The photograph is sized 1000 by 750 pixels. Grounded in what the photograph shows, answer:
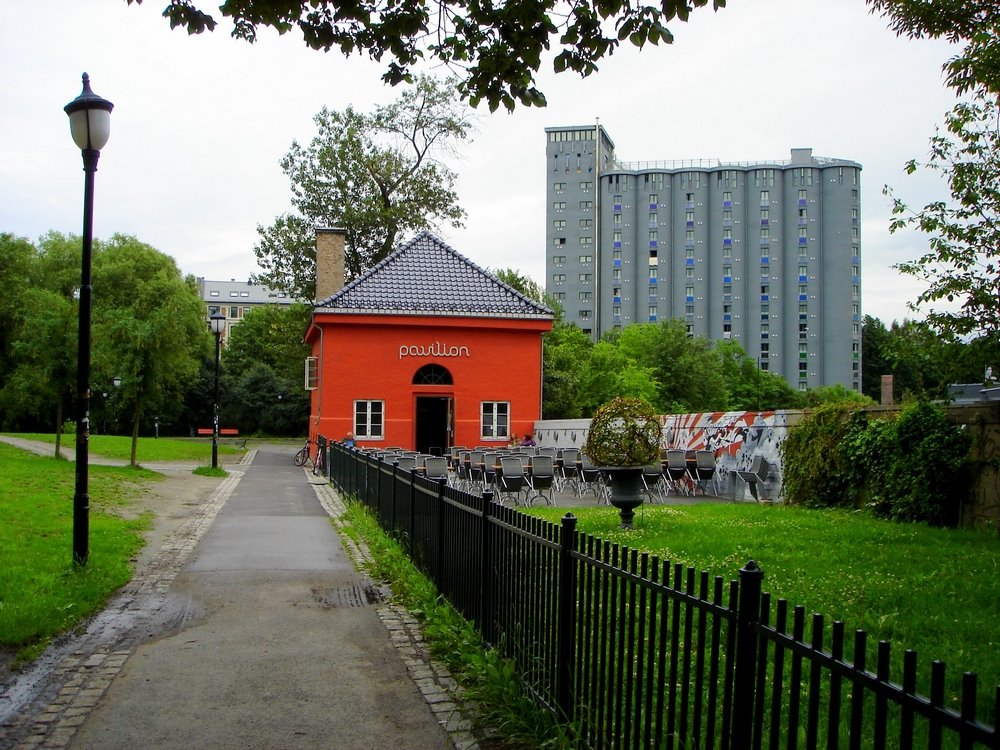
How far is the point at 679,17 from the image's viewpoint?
6.36 m

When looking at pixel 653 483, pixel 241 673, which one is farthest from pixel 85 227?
pixel 653 483

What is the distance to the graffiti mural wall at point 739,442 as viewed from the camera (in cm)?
1644

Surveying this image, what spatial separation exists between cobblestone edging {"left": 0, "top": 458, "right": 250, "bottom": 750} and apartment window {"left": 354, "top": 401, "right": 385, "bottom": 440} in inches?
879

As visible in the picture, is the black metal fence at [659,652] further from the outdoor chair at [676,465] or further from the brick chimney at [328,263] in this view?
the brick chimney at [328,263]

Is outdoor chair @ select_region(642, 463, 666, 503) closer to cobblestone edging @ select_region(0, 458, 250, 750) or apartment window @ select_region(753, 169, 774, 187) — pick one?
cobblestone edging @ select_region(0, 458, 250, 750)

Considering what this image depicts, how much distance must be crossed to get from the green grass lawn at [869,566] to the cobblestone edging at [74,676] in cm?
441

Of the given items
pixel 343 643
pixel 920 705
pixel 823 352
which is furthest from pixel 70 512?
pixel 823 352

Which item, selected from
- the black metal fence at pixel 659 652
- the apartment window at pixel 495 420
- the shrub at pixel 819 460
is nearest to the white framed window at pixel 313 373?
the apartment window at pixel 495 420

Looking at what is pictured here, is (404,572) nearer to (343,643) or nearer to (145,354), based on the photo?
(343,643)

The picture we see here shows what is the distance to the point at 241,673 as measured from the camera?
19.2ft

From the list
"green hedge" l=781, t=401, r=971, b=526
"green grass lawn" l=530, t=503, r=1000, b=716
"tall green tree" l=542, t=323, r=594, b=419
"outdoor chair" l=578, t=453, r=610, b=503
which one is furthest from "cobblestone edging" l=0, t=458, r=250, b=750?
"tall green tree" l=542, t=323, r=594, b=419

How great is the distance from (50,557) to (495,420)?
23.5 meters

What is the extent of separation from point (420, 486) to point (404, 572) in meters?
0.83

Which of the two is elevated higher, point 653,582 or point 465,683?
point 653,582
